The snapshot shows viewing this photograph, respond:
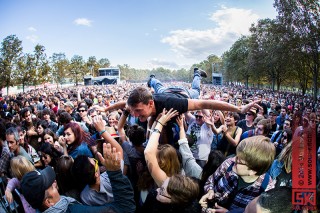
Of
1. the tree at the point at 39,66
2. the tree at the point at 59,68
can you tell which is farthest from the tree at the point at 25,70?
the tree at the point at 59,68

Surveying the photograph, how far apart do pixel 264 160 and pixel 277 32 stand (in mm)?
24778

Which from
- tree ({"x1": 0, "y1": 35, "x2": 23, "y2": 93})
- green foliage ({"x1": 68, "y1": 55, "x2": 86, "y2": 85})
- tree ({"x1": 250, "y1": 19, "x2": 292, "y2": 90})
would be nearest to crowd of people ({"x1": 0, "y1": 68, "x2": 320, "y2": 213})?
tree ({"x1": 250, "y1": 19, "x2": 292, "y2": 90})

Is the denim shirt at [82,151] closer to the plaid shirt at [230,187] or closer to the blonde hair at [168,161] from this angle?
the blonde hair at [168,161]

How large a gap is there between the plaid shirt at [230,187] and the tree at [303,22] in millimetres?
22527

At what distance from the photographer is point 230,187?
6.53 feet

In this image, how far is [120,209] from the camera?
1.74 metres

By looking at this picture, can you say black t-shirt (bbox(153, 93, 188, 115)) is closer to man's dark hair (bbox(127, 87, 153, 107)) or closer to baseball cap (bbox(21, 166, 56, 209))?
man's dark hair (bbox(127, 87, 153, 107))

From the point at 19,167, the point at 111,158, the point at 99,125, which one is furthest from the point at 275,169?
the point at 19,167

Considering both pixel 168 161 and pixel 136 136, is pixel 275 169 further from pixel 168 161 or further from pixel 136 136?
pixel 136 136

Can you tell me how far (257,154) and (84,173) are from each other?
1603 millimetres

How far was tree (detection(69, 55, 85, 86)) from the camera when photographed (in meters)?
70.9

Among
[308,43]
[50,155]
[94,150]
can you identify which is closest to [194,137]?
[94,150]

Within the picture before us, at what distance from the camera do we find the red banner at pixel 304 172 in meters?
1.39

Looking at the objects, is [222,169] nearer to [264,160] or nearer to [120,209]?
[264,160]
